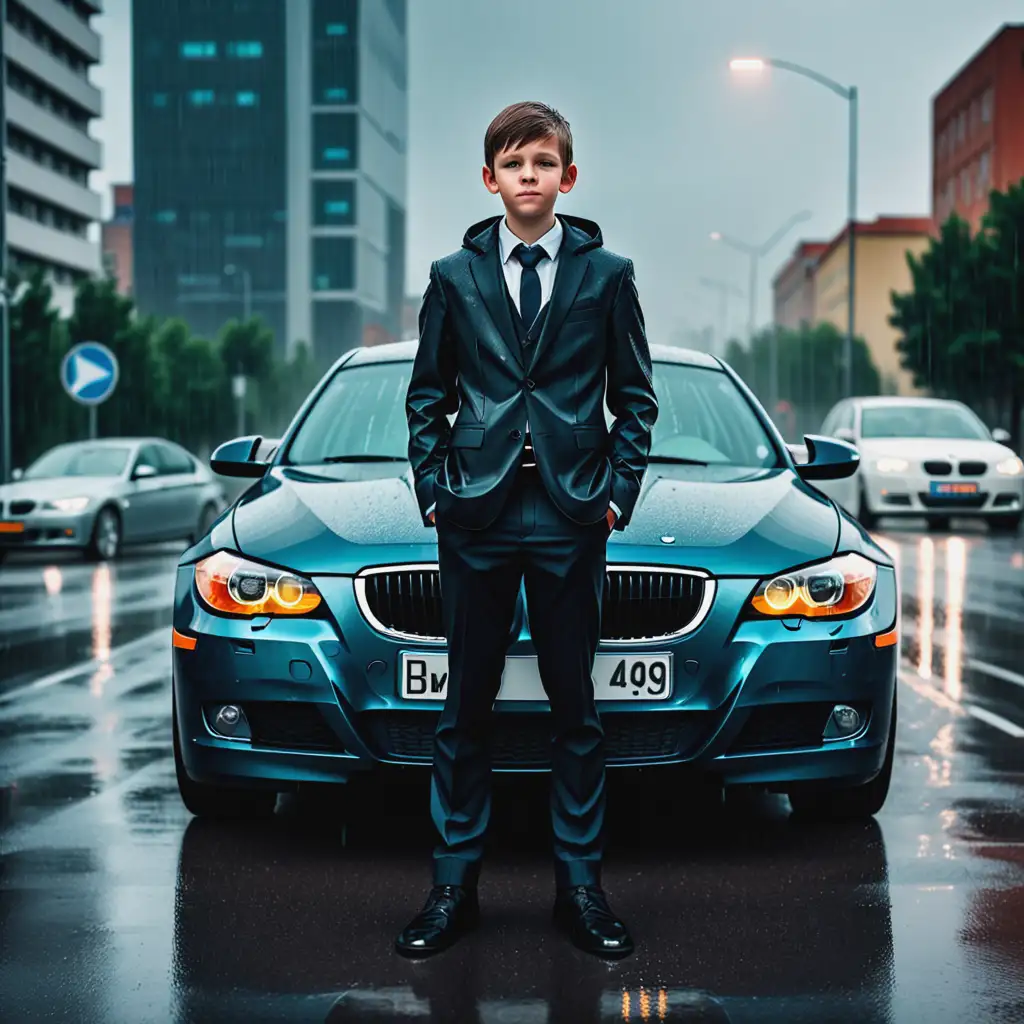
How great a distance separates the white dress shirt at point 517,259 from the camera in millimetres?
3994

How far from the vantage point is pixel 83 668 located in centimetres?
930

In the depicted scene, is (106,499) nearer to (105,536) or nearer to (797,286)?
(105,536)

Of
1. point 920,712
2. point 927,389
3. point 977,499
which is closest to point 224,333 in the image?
point 927,389

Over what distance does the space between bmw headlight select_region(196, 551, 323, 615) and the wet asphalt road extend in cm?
53

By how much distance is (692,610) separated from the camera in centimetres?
472

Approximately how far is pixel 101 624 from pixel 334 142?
13649cm

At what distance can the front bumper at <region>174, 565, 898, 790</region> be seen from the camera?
464 cm

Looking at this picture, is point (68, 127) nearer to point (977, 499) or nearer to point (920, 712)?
point (977, 499)

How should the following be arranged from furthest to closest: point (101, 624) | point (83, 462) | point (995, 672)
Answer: point (83, 462) < point (101, 624) < point (995, 672)

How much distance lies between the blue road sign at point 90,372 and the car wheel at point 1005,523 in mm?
11049

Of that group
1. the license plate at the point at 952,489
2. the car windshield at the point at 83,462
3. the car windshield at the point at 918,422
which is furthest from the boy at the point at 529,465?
the car windshield at the point at 918,422

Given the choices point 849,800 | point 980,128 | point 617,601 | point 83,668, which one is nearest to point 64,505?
point 83,668

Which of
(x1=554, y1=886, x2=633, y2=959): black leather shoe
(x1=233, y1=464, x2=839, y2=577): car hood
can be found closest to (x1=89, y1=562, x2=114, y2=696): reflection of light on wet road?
(x1=233, y1=464, x2=839, y2=577): car hood

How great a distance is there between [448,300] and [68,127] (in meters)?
98.3
